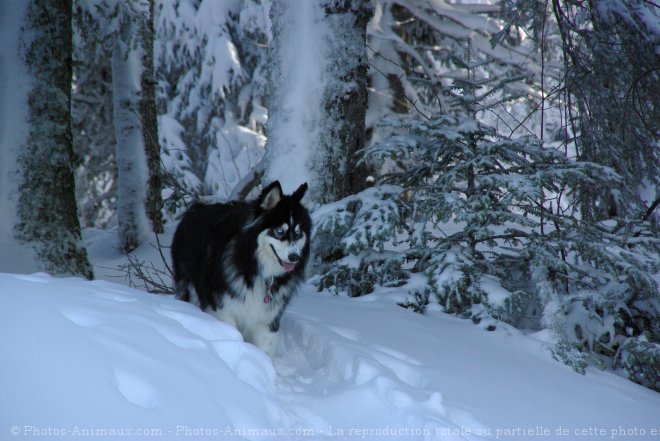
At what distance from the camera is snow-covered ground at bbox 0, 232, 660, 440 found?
80.8 inches

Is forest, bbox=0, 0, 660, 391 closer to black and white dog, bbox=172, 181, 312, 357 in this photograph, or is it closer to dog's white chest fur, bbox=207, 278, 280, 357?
black and white dog, bbox=172, 181, 312, 357

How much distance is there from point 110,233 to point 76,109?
4.66 meters

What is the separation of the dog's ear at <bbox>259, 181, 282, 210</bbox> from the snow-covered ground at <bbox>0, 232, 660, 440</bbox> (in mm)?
986

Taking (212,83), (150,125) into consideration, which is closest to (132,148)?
(150,125)

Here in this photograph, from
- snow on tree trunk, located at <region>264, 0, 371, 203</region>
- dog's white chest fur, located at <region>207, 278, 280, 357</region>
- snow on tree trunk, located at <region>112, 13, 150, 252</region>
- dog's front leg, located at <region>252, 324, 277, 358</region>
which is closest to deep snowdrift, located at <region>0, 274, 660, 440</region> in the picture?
dog's front leg, located at <region>252, 324, 277, 358</region>

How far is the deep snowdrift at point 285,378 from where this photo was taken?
6.75ft

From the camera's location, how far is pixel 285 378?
12.7 feet

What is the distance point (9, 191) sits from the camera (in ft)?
18.2

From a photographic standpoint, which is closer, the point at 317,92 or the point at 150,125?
the point at 317,92

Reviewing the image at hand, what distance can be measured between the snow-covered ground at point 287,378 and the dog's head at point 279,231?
0.64 metres

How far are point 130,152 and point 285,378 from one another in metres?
6.84

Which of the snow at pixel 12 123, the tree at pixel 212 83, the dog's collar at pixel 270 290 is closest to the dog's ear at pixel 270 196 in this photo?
the dog's collar at pixel 270 290

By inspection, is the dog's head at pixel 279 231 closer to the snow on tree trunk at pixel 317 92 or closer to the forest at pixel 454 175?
the forest at pixel 454 175

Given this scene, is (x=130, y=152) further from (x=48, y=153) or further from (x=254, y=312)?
(x=254, y=312)
